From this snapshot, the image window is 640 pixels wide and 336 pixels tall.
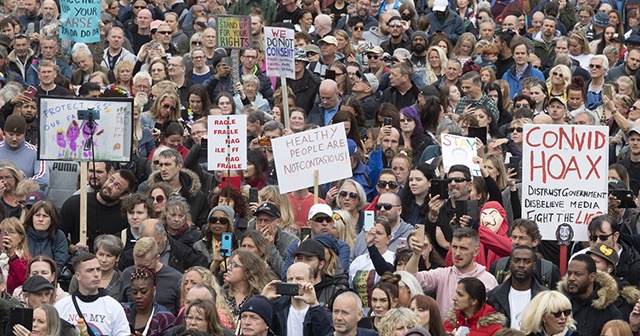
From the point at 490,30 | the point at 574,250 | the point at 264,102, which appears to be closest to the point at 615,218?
the point at 574,250

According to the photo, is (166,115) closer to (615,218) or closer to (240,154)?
(240,154)

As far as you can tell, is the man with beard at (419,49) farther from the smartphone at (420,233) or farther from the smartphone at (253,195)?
the smartphone at (420,233)

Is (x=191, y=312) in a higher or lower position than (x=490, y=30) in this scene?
lower

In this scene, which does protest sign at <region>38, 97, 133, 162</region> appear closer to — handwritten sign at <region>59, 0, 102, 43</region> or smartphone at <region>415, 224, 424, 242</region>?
smartphone at <region>415, 224, 424, 242</region>

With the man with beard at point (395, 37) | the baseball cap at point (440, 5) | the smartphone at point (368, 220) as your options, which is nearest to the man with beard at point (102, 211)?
the smartphone at point (368, 220)

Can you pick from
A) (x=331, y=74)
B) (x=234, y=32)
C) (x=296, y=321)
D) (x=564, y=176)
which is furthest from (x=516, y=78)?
(x=296, y=321)

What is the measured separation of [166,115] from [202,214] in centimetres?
283

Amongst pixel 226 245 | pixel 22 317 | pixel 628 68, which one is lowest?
pixel 22 317

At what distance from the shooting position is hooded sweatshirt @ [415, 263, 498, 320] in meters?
15.0

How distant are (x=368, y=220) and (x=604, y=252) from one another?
6.85 feet

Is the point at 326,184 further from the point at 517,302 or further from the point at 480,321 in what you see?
the point at 480,321

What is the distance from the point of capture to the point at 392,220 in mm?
16750

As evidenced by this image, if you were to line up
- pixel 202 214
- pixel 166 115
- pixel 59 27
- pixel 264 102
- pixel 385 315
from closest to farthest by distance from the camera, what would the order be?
pixel 385 315 → pixel 202 214 → pixel 166 115 → pixel 264 102 → pixel 59 27

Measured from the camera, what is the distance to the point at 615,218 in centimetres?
1689
